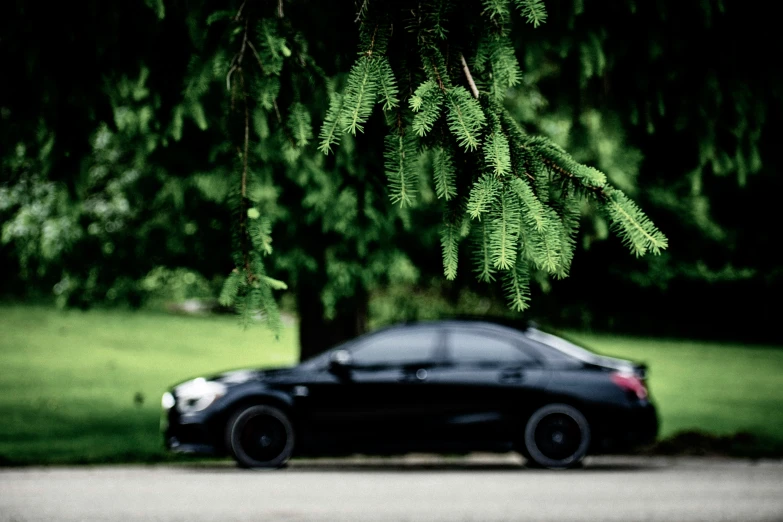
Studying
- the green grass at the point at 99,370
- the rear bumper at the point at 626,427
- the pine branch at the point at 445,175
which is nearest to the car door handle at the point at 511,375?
the rear bumper at the point at 626,427

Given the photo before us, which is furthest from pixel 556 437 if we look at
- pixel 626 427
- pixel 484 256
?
pixel 484 256

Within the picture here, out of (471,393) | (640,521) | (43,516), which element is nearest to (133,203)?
(471,393)

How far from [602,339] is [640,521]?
26.7 meters

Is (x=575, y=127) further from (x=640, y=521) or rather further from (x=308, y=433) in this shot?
(x=308, y=433)

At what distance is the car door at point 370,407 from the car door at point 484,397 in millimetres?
214

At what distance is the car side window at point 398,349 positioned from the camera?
1088 centimetres

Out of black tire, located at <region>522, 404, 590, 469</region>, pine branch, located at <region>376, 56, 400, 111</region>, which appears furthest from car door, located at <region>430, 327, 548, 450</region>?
pine branch, located at <region>376, 56, 400, 111</region>

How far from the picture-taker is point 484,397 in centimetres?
1068

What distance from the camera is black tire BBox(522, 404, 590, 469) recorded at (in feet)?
34.8

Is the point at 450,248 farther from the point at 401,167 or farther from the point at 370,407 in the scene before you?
the point at 370,407

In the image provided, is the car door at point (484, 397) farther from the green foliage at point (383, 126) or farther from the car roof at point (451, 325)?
the green foliage at point (383, 126)

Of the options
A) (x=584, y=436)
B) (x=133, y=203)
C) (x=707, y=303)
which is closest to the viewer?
(x=584, y=436)

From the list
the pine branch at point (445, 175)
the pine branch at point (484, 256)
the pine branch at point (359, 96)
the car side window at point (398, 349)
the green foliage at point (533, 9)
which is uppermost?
the green foliage at point (533, 9)

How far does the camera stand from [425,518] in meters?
7.44
